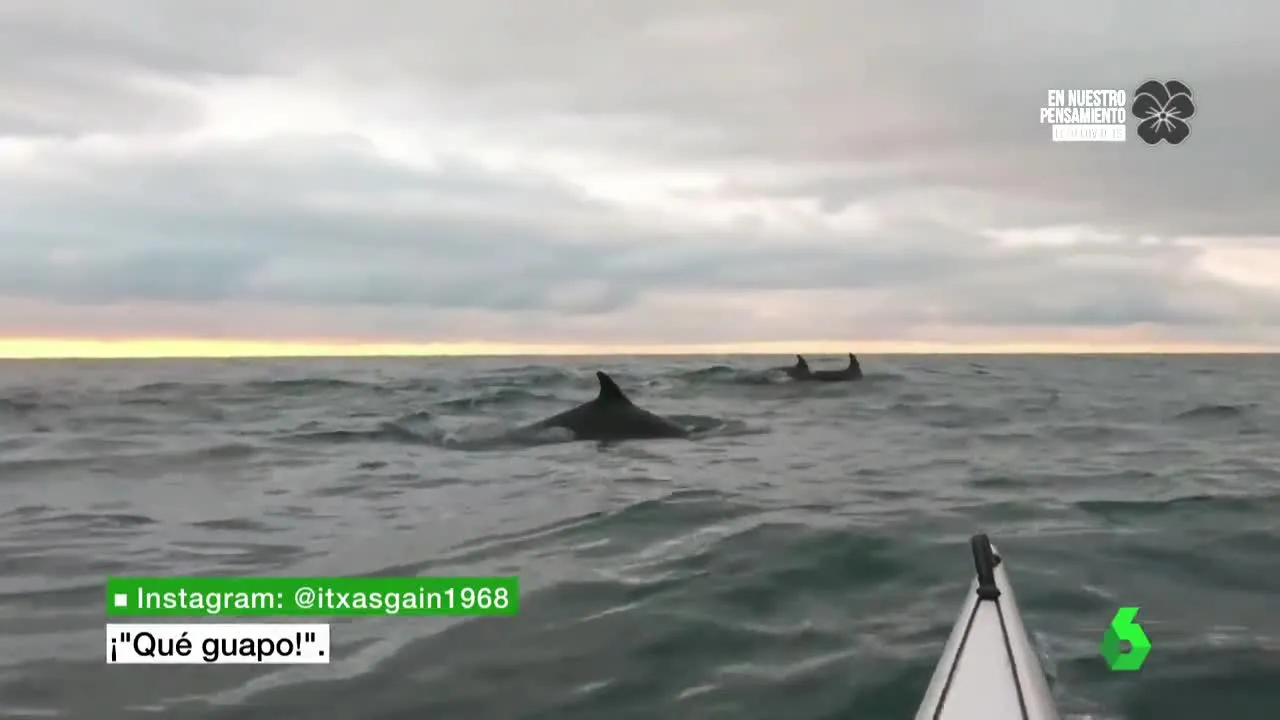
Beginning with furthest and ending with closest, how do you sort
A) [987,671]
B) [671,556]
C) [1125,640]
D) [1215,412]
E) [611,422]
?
[1215,412] < [611,422] < [671,556] < [1125,640] < [987,671]

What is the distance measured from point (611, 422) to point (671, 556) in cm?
1190

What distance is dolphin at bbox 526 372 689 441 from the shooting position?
71.9 ft

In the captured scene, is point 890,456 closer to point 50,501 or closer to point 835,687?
point 835,687

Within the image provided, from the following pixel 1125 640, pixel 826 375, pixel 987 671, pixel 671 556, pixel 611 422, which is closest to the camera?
pixel 987 671

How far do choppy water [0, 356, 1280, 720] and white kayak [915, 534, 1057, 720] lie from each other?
0.90 meters

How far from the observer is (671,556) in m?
10.3

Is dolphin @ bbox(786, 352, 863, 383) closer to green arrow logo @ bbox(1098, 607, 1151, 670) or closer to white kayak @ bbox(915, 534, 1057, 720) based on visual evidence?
green arrow logo @ bbox(1098, 607, 1151, 670)

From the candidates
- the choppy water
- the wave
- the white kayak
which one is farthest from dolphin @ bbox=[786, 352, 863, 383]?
the white kayak

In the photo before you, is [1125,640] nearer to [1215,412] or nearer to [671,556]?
[671,556]

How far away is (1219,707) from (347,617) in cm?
678

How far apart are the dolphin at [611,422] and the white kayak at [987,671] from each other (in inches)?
614

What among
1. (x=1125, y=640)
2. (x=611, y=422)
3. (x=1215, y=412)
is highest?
(x=611, y=422)

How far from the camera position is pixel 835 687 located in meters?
6.63

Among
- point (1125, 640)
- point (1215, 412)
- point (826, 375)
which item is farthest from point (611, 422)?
point (826, 375)
